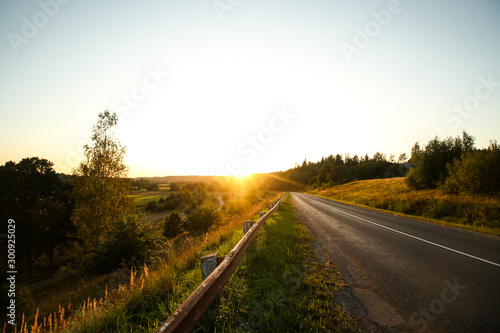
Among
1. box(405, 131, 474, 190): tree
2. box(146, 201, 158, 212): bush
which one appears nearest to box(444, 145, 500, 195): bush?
box(405, 131, 474, 190): tree

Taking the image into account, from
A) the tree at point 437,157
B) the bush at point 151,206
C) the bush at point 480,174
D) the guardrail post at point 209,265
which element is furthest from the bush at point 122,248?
the bush at point 151,206

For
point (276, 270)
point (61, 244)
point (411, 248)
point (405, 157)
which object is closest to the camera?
point (276, 270)

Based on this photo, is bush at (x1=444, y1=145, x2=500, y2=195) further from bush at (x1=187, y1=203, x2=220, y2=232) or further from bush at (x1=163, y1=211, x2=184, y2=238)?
bush at (x1=163, y1=211, x2=184, y2=238)

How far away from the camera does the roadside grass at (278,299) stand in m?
2.60

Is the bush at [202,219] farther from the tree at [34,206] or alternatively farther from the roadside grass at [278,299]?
the roadside grass at [278,299]

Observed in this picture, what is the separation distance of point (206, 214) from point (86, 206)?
12283 millimetres

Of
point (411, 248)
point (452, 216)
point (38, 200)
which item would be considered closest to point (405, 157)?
point (452, 216)

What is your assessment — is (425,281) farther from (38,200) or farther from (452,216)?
(38,200)

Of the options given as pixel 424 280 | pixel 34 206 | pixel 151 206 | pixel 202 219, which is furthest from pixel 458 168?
pixel 151 206

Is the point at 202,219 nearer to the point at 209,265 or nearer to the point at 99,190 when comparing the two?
the point at 99,190

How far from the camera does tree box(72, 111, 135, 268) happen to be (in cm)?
1612

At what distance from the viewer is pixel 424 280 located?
4086 mm

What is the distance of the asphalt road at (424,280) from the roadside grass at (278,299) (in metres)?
0.57

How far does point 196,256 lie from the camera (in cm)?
550
